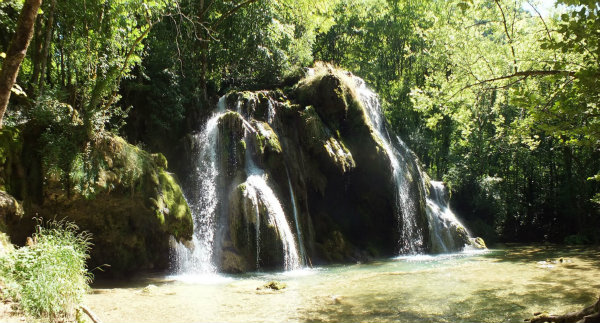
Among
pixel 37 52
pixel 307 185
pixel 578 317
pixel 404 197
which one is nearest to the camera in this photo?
pixel 578 317

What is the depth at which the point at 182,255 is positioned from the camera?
1191 cm

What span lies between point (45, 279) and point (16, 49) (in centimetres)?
294

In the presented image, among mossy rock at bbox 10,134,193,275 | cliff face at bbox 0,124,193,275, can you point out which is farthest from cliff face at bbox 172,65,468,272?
cliff face at bbox 0,124,193,275

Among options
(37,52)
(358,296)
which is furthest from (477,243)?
(37,52)

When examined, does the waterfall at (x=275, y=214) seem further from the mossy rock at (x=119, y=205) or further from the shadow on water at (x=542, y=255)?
the shadow on water at (x=542, y=255)

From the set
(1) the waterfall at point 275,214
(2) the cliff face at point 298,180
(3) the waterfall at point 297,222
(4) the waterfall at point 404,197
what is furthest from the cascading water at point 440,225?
(1) the waterfall at point 275,214

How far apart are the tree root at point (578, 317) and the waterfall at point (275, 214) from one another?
26.9ft

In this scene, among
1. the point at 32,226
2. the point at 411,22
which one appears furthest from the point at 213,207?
Answer: the point at 411,22

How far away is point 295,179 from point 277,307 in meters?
8.37

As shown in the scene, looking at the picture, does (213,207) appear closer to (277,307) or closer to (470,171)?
(277,307)

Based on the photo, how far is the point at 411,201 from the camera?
1845cm

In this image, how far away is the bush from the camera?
476cm

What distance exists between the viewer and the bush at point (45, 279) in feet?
15.6

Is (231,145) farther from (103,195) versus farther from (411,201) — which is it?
(411,201)
